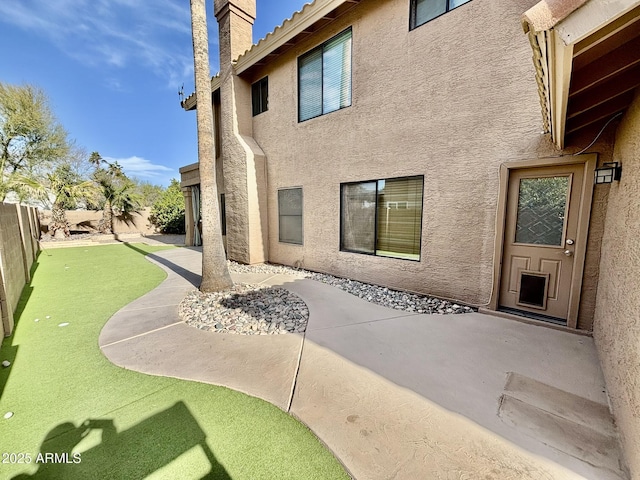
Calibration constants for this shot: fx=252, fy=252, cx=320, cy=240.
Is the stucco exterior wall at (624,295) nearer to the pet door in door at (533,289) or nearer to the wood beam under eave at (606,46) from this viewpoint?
the pet door in door at (533,289)

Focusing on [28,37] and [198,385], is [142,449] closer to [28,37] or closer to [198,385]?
[198,385]

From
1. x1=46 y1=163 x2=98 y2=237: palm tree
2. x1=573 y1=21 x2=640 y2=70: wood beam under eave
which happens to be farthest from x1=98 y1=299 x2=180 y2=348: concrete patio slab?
x1=46 y1=163 x2=98 y2=237: palm tree

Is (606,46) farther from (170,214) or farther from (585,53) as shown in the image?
(170,214)

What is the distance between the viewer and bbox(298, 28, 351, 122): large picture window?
20.9 ft

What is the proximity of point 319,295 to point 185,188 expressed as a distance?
11.0 meters

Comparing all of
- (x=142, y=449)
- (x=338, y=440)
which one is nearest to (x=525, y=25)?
(x=338, y=440)

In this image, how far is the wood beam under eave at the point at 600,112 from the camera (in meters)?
2.84

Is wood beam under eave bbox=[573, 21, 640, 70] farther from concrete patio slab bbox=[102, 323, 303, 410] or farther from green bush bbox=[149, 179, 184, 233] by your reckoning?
green bush bbox=[149, 179, 184, 233]

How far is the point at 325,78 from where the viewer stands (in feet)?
22.4

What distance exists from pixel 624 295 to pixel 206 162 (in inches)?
266

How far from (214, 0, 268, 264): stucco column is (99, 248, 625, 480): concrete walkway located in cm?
420

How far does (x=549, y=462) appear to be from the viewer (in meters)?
1.88

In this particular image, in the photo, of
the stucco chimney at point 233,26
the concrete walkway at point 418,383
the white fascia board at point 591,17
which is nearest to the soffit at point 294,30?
the stucco chimney at point 233,26

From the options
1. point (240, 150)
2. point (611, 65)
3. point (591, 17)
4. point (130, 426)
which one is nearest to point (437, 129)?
point (611, 65)
